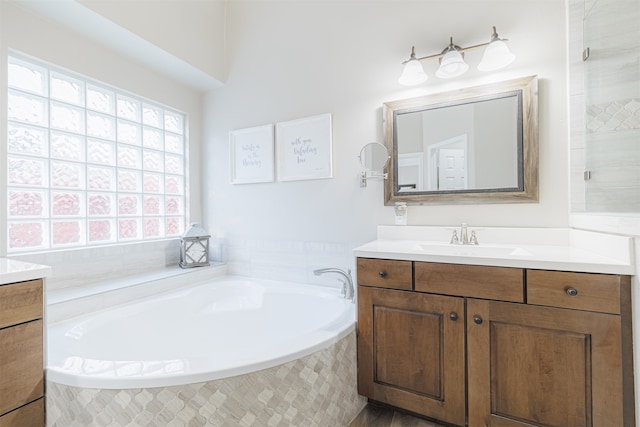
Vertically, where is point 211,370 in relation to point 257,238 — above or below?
below

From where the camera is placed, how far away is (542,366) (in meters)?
1.23

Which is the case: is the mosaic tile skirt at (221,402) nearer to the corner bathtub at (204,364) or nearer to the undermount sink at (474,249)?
the corner bathtub at (204,364)

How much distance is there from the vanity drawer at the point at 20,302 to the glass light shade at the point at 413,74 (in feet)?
7.02

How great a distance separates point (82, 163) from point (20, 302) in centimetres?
121

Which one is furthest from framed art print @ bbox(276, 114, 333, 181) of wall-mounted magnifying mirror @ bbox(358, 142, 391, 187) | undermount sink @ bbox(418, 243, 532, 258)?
undermount sink @ bbox(418, 243, 532, 258)

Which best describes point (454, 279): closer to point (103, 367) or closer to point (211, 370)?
point (211, 370)

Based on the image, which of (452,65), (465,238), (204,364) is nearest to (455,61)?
(452,65)

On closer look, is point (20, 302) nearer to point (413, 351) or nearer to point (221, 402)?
point (221, 402)

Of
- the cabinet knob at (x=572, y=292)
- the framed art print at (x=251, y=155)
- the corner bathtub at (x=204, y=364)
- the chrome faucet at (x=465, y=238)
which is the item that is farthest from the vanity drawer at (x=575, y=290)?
the framed art print at (x=251, y=155)

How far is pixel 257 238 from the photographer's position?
101 inches

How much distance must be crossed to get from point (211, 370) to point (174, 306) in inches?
43.0

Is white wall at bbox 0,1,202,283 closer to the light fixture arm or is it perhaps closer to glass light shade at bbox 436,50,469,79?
the light fixture arm

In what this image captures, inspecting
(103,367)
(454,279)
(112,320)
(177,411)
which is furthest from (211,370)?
(454,279)

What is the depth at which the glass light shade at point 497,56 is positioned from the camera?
1626 mm
